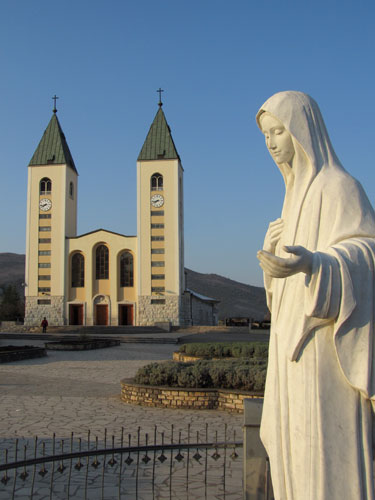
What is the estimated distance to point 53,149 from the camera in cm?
5109

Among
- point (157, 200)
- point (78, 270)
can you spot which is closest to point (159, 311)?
point (78, 270)

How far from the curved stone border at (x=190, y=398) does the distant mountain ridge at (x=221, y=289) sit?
7739 cm

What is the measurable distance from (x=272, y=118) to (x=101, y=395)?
31.3 feet

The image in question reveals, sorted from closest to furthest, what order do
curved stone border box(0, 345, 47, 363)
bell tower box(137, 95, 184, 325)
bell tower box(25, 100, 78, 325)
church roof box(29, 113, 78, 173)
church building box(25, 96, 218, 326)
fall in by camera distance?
curved stone border box(0, 345, 47, 363) → bell tower box(137, 95, 184, 325) → church building box(25, 96, 218, 326) → bell tower box(25, 100, 78, 325) → church roof box(29, 113, 78, 173)

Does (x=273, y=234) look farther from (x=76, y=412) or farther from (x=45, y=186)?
(x=45, y=186)

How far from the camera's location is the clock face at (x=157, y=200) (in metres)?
47.5

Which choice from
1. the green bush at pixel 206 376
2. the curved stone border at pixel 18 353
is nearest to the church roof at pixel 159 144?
the curved stone border at pixel 18 353

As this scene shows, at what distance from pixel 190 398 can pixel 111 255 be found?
40.3m

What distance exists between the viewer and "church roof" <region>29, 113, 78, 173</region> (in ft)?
165

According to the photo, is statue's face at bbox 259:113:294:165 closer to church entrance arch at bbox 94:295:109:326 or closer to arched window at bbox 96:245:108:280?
church entrance arch at bbox 94:295:109:326

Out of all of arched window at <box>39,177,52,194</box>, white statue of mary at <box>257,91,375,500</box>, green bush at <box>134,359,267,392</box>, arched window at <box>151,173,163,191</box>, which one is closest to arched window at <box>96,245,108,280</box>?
arched window at <box>39,177,52,194</box>

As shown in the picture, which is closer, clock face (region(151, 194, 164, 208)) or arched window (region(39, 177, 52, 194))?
clock face (region(151, 194, 164, 208))

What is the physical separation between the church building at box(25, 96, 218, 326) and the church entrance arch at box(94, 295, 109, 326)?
3.8 inches

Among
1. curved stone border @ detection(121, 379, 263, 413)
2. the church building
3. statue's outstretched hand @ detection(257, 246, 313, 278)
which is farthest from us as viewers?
the church building
